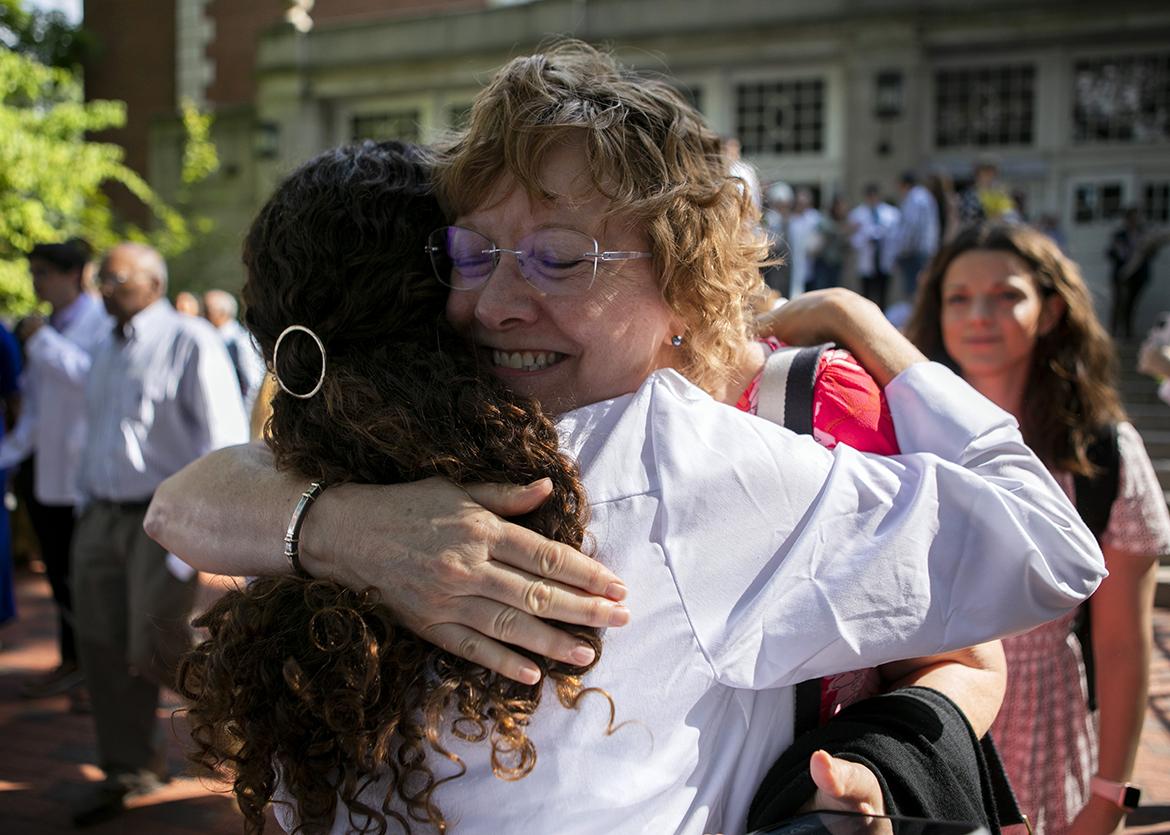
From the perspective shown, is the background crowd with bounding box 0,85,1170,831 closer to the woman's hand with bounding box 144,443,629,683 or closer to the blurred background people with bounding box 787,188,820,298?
the woman's hand with bounding box 144,443,629,683

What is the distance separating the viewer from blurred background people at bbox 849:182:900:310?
13.3 metres

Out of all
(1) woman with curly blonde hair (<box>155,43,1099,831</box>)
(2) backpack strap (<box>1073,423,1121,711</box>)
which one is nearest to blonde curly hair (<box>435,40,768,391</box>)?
(1) woman with curly blonde hair (<box>155,43,1099,831</box>)

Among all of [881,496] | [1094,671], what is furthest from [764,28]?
[881,496]

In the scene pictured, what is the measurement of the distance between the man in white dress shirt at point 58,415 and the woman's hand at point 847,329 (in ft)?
17.0

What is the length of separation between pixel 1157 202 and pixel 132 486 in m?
16.8

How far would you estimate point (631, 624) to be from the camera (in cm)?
129

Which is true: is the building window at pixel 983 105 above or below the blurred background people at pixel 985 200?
above

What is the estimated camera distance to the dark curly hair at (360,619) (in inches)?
49.3

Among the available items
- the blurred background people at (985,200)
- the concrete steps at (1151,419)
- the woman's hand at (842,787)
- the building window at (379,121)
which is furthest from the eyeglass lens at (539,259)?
the building window at (379,121)

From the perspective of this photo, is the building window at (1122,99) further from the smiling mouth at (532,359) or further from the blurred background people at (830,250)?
the smiling mouth at (532,359)

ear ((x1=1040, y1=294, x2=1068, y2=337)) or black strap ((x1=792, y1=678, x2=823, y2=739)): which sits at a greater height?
ear ((x1=1040, y1=294, x2=1068, y2=337))

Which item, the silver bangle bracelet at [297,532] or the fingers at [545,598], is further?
the silver bangle bracelet at [297,532]

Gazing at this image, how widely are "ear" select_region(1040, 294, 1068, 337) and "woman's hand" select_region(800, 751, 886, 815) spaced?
194 cm

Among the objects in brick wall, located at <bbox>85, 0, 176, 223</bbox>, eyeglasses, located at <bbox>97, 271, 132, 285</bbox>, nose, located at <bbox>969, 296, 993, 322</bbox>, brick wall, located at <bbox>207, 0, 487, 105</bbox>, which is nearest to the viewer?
nose, located at <bbox>969, 296, 993, 322</bbox>
